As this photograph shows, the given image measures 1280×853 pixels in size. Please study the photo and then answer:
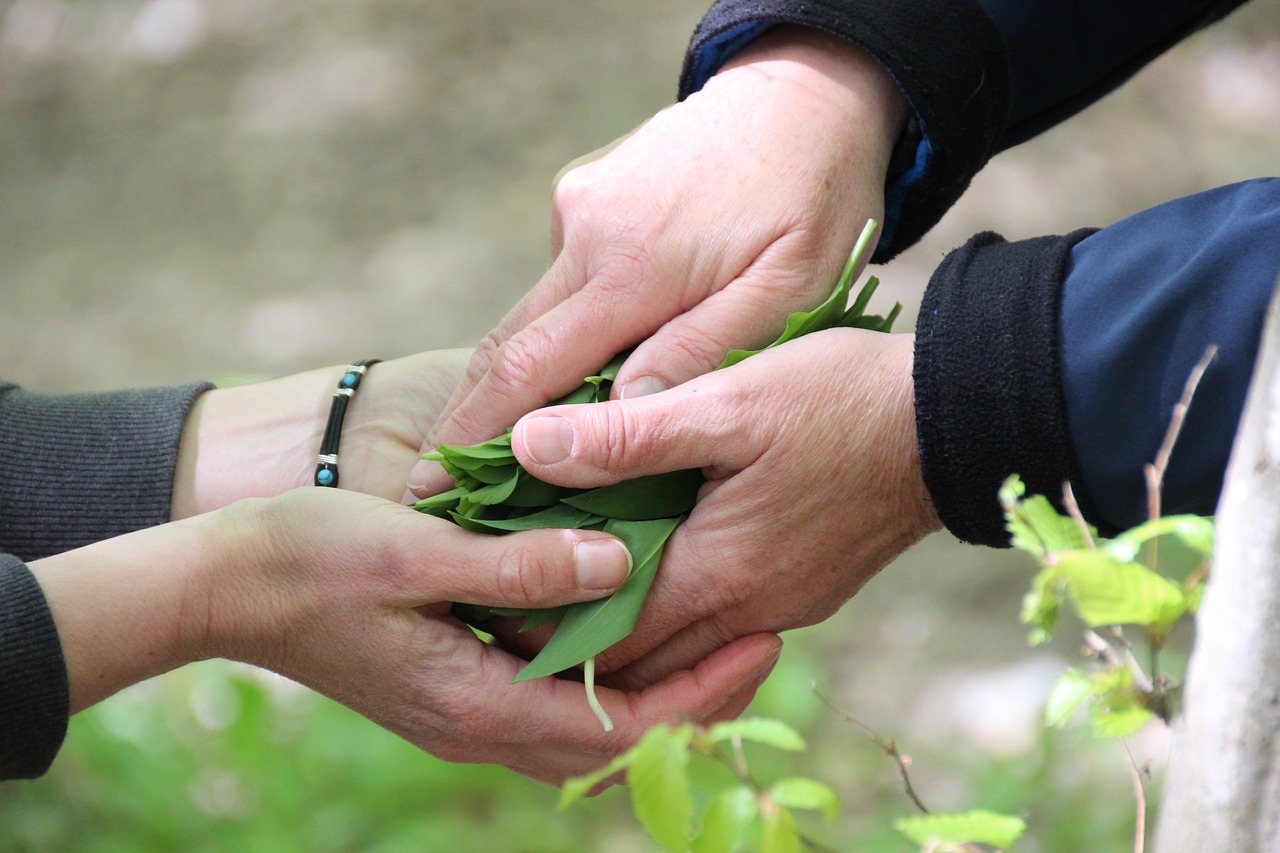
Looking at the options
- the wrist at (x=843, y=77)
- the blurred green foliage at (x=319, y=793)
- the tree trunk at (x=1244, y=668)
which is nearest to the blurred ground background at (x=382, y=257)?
the blurred green foliage at (x=319, y=793)

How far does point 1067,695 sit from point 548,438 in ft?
2.54

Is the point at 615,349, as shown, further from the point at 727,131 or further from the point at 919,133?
the point at 919,133

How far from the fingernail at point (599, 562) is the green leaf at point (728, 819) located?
70 cm

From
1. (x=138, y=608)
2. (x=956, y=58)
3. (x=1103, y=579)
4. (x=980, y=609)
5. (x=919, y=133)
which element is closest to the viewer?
(x=1103, y=579)

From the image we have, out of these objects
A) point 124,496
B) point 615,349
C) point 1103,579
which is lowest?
point 124,496

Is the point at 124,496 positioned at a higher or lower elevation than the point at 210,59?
lower

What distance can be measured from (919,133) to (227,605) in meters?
1.20

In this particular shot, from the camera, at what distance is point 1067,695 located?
701 millimetres

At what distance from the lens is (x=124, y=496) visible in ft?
5.91

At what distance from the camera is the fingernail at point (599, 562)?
54.1 inches

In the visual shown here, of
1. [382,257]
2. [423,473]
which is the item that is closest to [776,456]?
[423,473]

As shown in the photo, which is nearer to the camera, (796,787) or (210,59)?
(796,787)

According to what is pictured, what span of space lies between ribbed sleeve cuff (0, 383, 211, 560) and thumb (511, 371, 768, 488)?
32.2 inches

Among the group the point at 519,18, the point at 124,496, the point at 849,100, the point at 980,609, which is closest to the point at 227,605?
the point at 124,496
